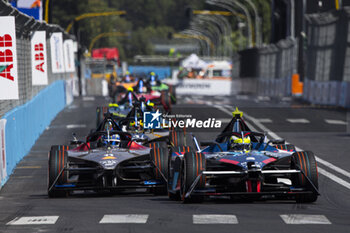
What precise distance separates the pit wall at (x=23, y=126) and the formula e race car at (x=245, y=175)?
445cm

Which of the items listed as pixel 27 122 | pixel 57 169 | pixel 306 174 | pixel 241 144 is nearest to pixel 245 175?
pixel 306 174

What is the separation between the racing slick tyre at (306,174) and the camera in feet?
36.8

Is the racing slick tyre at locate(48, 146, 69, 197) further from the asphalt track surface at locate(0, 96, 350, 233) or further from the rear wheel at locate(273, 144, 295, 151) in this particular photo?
the rear wheel at locate(273, 144, 295, 151)

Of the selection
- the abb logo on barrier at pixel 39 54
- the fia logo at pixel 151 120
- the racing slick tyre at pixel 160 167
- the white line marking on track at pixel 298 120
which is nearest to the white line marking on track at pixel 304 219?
the racing slick tyre at pixel 160 167

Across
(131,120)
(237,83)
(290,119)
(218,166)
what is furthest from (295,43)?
(218,166)

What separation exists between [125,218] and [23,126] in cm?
1161

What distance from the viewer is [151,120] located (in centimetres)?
1708

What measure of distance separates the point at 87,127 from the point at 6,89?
14290 millimetres

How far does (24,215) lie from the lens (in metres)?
10.9

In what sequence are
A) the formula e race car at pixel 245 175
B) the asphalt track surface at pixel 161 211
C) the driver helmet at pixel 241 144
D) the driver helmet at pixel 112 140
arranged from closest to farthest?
1. the asphalt track surface at pixel 161 211
2. the formula e race car at pixel 245 175
3. the driver helmet at pixel 241 144
4. the driver helmet at pixel 112 140

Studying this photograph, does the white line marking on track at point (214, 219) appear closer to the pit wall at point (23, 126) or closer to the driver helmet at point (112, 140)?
the driver helmet at point (112, 140)

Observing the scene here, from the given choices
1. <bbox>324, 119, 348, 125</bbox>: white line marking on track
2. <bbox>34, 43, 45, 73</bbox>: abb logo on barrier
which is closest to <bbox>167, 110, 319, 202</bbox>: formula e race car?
<bbox>34, 43, 45, 73</bbox>: abb logo on barrier

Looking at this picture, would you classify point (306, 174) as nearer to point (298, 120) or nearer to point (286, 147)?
point (286, 147)

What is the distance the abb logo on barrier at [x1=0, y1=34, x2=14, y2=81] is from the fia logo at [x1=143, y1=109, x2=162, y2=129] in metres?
2.58
